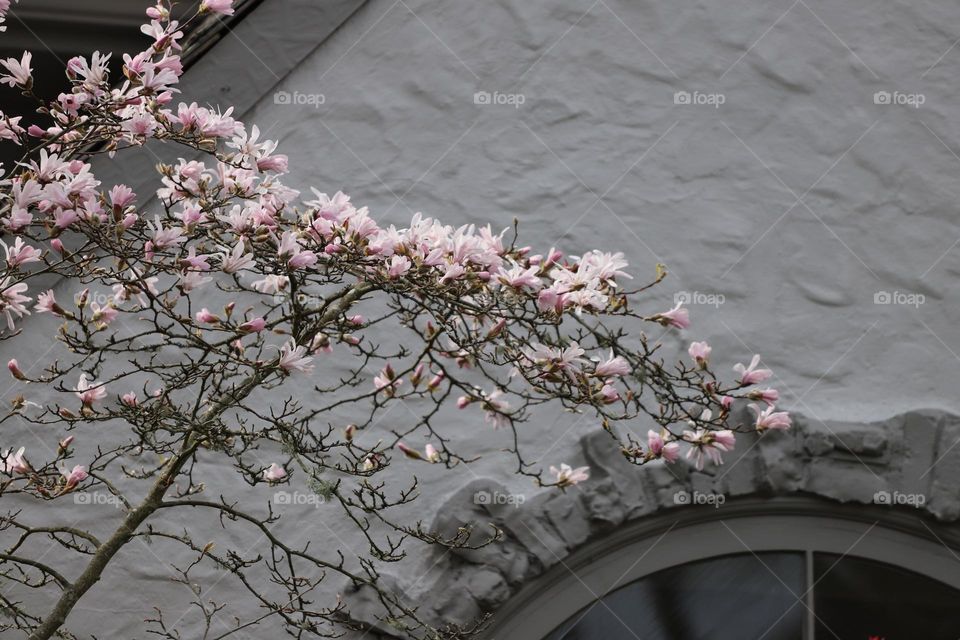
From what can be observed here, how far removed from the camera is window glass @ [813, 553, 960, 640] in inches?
149

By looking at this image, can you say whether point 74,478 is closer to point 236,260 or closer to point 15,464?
point 15,464

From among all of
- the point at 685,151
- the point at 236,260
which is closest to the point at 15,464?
the point at 236,260

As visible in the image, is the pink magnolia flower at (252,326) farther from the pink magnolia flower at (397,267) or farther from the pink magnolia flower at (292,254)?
the pink magnolia flower at (397,267)

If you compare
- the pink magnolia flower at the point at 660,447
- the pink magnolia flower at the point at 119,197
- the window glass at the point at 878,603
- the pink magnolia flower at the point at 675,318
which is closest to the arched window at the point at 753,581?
the window glass at the point at 878,603

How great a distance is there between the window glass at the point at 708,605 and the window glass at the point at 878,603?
8 centimetres

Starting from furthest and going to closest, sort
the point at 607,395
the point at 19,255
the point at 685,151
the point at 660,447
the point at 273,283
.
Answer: the point at 685,151 → the point at 273,283 → the point at 660,447 → the point at 607,395 → the point at 19,255

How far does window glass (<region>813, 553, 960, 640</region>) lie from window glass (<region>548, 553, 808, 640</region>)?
0.26 ft

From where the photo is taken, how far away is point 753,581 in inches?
152

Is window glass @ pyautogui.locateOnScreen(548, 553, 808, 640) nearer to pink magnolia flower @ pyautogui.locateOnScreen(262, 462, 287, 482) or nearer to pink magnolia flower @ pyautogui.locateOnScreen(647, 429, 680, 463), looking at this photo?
pink magnolia flower @ pyautogui.locateOnScreen(262, 462, 287, 482)

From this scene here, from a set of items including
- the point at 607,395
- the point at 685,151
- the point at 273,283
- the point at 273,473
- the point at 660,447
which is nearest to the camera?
the point at 607,395

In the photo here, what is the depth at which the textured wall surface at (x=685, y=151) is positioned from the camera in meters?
3.98

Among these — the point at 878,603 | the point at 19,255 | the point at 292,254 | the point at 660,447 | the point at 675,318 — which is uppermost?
the point at 19,255

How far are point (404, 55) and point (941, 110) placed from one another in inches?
78.9

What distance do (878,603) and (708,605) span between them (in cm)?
56
